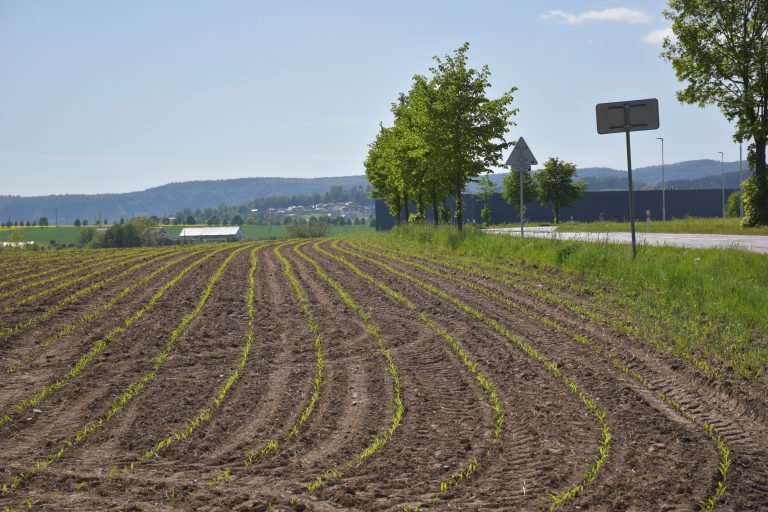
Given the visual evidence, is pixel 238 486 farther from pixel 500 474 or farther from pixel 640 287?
pixel 640 287

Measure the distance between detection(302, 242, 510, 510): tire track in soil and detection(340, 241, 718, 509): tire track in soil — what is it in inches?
40.0

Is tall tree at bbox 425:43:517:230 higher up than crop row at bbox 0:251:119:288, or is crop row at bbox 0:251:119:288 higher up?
tall tree at bbox 425:43:517:230

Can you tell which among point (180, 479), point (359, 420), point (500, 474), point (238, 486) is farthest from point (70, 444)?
point (500, 474)

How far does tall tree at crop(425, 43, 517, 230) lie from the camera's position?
29609 mm

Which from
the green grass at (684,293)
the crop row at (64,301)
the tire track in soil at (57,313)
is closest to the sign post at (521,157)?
the green grass at (684,293)

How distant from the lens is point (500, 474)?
5.88m

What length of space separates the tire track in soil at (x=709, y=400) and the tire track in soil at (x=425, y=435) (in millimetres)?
1809

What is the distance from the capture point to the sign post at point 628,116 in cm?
1695

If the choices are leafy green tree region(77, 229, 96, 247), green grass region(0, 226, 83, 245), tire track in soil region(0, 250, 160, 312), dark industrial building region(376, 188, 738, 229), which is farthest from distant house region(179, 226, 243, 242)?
tire track in soil region(0, 250, 160, 312)

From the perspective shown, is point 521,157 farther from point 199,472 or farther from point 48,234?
point 48,234

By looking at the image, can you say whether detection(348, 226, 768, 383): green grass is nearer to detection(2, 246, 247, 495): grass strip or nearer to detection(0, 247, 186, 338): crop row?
detection(2, 246, 247, 495): grass strip

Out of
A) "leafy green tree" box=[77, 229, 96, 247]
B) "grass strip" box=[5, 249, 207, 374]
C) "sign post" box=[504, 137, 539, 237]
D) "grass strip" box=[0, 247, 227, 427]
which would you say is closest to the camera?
"grass strip" box=[0, 247, 227, 427]

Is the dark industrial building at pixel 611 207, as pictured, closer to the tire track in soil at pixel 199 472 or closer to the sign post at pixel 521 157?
the sign post at pixel 521 157

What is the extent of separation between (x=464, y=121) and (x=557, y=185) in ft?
120
